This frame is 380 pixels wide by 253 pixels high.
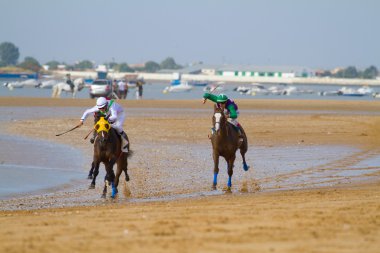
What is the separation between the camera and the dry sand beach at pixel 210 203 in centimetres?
1041

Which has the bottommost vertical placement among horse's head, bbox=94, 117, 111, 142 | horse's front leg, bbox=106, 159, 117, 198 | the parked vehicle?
the parked vehicle

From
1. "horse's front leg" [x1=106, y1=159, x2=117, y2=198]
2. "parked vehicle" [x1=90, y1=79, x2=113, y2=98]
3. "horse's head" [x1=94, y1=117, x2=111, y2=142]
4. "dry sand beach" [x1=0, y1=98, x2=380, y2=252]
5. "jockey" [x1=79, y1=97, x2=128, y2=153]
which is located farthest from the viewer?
"parked vehicle" [x1=90, y1=79, x2=113, y2=98]

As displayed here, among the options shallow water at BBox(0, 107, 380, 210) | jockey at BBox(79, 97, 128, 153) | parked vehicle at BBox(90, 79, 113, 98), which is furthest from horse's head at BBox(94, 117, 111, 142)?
parked vehicle at BBox(90, 79, 113, 98)

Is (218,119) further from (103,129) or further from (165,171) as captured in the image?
(165,171)

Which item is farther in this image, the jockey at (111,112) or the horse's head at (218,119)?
the horse's head at (218,119)

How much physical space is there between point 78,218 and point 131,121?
1088 inches

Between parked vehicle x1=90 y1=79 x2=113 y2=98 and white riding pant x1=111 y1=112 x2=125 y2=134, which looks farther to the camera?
parked vehicle x1=90 y1=79 x2=113 y2=98

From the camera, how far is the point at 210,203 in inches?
611

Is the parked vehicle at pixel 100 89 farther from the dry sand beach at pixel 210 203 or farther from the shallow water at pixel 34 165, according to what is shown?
the shallow water at pixel 34 165

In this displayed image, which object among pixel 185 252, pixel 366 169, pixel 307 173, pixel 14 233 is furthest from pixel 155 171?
pixel 185 252

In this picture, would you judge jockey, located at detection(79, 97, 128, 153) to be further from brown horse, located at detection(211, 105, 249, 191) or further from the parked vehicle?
the parked vehicle

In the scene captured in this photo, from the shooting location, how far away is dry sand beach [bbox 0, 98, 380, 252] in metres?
10.4

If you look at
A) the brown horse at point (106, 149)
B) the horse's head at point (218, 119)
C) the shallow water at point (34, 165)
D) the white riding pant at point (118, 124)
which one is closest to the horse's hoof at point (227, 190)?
the horse's head at point (218, 119)

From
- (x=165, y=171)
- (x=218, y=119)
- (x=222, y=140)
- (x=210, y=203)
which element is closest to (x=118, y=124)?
(x=218, y=119)
